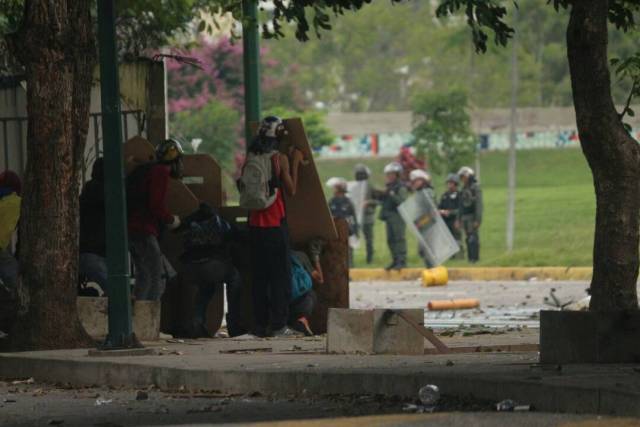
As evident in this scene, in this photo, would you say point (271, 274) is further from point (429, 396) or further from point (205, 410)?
point (429, 396)

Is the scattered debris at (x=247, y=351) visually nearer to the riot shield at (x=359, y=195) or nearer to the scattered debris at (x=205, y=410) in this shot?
the scattered debris at (x=205, y=410)

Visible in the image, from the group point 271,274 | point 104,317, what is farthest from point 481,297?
point 104,317

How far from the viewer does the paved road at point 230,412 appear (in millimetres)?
10242

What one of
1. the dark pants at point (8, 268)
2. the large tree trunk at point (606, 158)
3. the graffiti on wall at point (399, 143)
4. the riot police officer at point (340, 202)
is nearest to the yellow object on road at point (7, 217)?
the dark pants at point (8, 268)

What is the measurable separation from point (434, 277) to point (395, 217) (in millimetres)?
4586

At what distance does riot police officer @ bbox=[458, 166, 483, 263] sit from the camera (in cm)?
3844

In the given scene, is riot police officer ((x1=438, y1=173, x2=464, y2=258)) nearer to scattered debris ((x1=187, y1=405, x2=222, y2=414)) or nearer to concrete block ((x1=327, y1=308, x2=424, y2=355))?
concrete block ((x1=327, y1=308, x2=424, y2=355))

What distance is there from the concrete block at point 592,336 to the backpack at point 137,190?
601 centimetres

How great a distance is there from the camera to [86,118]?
1590 cm

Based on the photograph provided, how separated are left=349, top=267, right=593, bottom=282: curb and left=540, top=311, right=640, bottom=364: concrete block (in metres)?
19.8

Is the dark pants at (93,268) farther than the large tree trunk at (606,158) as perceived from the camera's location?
Yes

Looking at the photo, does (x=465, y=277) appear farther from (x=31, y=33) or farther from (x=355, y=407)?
(x=355, y=407)

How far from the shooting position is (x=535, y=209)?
189 feet

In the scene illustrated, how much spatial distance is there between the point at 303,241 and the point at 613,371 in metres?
7.07
